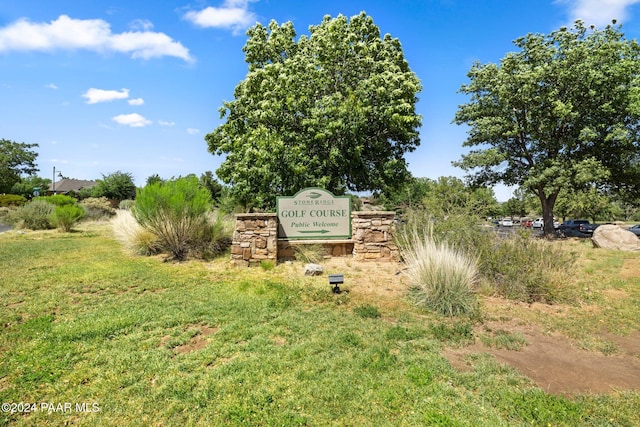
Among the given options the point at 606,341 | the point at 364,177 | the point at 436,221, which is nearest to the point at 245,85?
the point at 364,177

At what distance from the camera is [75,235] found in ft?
50.5

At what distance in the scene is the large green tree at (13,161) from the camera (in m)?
45.2

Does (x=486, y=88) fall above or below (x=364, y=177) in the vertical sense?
above

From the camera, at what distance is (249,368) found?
3289 millimetres

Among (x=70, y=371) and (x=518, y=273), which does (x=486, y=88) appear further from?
(x=70, y=371)

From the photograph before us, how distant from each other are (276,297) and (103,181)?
133 feet

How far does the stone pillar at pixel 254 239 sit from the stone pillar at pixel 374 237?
2412 millimetres

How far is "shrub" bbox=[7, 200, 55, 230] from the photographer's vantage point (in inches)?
701

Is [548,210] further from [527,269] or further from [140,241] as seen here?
[140,241]

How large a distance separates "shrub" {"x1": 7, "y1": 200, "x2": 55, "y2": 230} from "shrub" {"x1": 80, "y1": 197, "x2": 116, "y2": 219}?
15.5 feet

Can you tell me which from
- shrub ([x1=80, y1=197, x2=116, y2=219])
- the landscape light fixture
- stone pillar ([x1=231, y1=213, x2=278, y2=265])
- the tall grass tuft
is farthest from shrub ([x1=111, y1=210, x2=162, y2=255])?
shrub ([x1=80, y1=197, x2=116, y2=219])

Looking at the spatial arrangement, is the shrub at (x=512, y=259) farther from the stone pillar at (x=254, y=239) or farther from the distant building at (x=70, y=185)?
the distant building at (x=70, y=185)

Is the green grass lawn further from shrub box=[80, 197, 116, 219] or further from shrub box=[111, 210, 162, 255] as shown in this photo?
shrub box=[80, 197, 116, 219]

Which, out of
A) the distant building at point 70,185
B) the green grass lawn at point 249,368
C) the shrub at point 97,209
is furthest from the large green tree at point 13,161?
the green grass lawn at point 249,368
